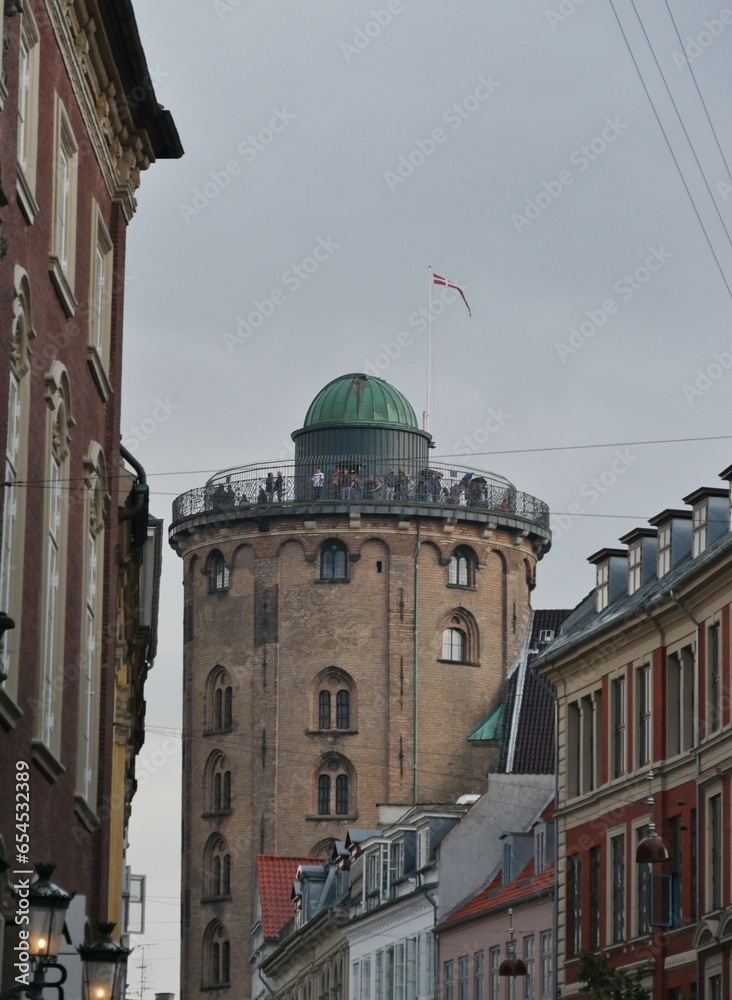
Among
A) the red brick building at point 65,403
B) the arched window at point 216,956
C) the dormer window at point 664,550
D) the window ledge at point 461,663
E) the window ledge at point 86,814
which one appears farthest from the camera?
the arched window at point 216,956

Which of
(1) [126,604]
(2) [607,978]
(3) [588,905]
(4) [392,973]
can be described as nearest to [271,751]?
(4) [392,973]

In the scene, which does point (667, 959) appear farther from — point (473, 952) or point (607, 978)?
point (473, 952)

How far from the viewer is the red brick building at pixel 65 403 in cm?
1827

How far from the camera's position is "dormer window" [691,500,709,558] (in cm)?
4228

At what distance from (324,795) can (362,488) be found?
11965mm

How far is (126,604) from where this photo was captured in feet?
112

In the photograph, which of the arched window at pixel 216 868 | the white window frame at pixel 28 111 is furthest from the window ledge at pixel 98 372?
the arched window at pixel 216 868

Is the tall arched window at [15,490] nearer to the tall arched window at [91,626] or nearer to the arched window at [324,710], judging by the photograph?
the tall arched window at [91,626]

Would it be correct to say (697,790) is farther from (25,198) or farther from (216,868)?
(216,868)

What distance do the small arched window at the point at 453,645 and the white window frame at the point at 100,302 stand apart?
64533mm

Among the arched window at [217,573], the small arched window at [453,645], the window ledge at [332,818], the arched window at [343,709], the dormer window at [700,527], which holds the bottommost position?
the dormer window at [700,527]

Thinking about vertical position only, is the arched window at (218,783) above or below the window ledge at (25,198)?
above

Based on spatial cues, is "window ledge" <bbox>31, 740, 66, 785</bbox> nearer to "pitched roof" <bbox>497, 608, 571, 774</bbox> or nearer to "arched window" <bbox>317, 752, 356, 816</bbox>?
"pitched roof" <bbox>497, 608, 571, 774</bbox>

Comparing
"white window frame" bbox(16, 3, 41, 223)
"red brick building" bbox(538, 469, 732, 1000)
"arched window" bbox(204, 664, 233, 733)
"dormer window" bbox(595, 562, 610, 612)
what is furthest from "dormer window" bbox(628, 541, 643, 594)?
"arched window" bbox(204, 664, 233, 733)
